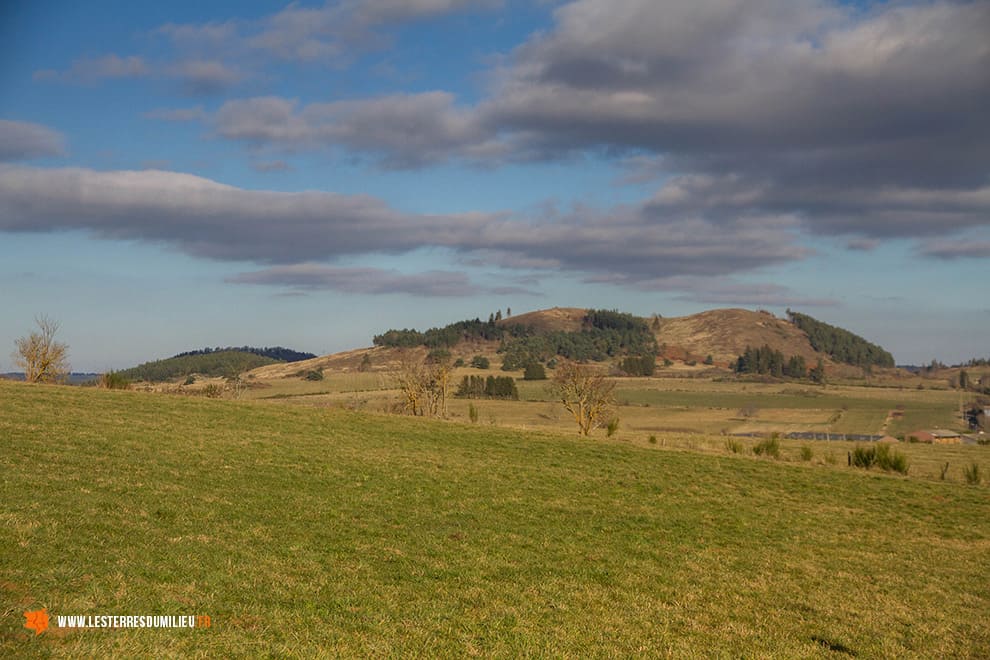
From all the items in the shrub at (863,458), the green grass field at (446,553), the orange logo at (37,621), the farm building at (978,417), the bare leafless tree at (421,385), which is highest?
the bare leafless tree at (421,385)

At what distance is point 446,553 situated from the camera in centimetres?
1688

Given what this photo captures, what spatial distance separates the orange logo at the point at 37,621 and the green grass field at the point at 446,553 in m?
0.15

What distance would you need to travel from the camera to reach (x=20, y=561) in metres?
12.5

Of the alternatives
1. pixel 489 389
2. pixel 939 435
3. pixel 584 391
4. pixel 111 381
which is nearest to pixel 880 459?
pixel 584 391

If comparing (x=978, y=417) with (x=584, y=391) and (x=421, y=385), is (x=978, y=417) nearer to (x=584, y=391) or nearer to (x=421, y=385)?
(x=584, y=391)

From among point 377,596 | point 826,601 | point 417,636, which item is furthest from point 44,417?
point 826,601

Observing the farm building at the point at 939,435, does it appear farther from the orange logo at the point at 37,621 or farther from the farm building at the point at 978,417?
the orange logo at the point at 37,621

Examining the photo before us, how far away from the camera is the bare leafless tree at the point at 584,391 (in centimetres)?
6919

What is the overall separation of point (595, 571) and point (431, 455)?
18.5 meters

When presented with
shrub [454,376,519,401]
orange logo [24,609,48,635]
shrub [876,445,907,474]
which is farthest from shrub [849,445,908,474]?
shrub [454,376,519,401]

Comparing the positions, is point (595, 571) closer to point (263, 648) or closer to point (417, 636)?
point (417, 636)

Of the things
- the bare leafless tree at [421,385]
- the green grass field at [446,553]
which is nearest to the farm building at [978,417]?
the bare leafless tree at [421,385]

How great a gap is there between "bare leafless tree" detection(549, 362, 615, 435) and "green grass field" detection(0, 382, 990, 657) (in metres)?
35.1

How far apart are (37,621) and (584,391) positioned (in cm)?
6211
